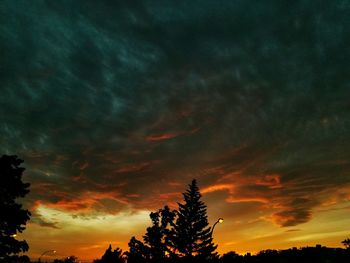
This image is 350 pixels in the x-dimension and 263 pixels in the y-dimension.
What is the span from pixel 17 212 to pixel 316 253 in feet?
70.3

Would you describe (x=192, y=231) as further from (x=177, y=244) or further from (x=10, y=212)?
(x=10, y=212)

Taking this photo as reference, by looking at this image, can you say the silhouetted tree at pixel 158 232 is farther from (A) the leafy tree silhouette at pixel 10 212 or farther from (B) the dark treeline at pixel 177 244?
(A) the leafy tree silhouette at pixel 10 212

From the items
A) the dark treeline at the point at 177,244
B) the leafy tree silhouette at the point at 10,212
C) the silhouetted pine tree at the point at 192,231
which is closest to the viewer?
the dark treeline at the point at 177,244

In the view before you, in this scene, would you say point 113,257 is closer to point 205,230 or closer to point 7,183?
point 7,183

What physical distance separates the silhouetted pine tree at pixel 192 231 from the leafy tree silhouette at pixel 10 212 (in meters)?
32.1

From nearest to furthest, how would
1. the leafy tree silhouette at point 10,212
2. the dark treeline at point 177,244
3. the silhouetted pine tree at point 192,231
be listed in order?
the dark treeline at point 177,244 → the leafy tree silhouette at point 10,212 → the silhouetted pine tree at point 192,231

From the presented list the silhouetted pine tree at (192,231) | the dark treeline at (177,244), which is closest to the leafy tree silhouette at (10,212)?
the dark treeline at (177,244)

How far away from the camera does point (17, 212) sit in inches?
973

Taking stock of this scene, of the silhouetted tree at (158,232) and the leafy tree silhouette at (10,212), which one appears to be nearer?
the leafy tree silhouette at (10,212)

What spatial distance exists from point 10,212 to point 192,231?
34.7m

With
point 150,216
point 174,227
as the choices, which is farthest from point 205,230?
point 150,216

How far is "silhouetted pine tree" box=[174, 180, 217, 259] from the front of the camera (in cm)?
5231

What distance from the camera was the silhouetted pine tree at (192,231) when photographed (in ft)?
172

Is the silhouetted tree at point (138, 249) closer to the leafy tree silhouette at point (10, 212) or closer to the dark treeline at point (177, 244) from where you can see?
the dark treeline at point (177, 244)
